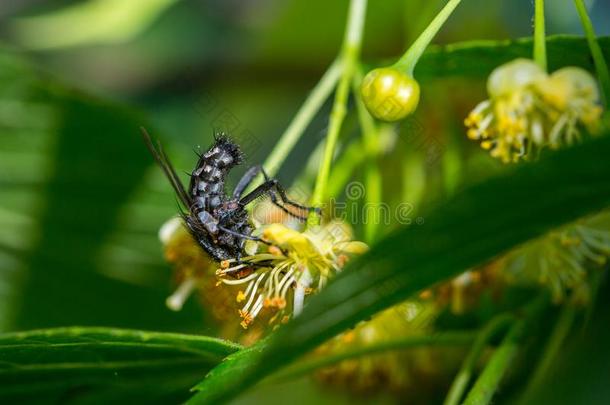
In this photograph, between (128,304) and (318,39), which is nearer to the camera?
(128,304)

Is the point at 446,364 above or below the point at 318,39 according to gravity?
below

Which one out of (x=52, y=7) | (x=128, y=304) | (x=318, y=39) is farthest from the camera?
(x=52, y=7)

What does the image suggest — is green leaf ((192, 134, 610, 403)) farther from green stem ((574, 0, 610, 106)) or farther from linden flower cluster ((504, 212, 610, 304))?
linden flower cluster ((504, 212, 610, 304))

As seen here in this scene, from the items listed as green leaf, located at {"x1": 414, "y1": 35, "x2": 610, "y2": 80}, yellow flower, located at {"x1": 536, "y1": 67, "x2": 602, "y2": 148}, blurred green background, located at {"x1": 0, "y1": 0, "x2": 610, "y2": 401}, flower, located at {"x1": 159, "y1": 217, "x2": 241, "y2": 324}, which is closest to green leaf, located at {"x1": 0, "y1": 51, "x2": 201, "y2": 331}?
blurred green background, located at {"x1": 0, "y1": 0, "x2": 610, "y2": 401}

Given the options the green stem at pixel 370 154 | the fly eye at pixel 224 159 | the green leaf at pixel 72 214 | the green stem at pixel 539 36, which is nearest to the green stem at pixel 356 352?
the green stem at pixel 370 154

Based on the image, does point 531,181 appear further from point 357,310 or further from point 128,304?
point 128,304

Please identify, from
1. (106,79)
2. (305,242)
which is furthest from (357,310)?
(106,79)

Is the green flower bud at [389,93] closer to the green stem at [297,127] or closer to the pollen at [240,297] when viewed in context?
the green stem at [297,127]
